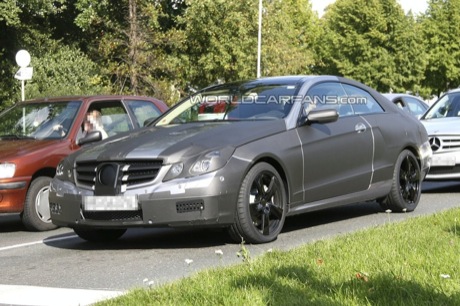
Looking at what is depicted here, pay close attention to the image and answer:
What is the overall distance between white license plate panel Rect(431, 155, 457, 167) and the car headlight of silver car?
20.7 ft

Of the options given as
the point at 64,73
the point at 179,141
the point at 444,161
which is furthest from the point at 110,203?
the point at 64,73

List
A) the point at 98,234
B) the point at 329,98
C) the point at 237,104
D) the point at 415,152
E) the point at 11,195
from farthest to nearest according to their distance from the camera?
1. the point at 415,152
2. the point at 11,195
3. the point at 329,98
4. the point at 237,104
5. the point at 98,234

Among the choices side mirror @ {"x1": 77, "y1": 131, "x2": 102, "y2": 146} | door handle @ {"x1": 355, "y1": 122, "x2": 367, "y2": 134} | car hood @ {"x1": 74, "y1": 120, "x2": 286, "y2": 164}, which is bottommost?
side mirror @ {"x1": 77, "y1": 131, "x2": 102, "y2": 146}

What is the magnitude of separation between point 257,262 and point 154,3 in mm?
41951

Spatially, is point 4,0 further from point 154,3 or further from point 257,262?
point 257,262

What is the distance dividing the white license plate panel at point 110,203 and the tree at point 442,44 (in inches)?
2595

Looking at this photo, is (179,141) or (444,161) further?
(444,161)

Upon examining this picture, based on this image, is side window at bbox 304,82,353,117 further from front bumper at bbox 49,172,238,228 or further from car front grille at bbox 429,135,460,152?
car front grille at bbox 429,135,460,152

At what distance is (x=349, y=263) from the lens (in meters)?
6.07

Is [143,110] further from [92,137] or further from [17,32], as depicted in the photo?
[17,32]

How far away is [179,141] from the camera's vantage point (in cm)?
800

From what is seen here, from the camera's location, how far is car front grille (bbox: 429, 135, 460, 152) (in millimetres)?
13328

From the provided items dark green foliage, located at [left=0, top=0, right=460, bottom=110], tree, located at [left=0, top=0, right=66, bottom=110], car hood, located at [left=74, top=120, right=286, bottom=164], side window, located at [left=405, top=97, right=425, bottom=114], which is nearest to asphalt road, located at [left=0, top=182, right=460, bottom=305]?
car hood, located at [left=74, top=120, right=286, bottom=164]

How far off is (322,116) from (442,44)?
6727 cm
